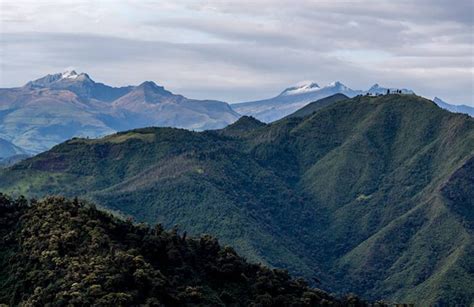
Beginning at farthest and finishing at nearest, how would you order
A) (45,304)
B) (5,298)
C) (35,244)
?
Answer: (35,244)
(5,298)
(45,304)

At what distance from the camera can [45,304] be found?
7988cm

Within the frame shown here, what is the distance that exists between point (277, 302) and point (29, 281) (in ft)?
95.9

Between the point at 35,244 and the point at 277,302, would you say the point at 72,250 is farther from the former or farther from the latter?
the point at 277,302

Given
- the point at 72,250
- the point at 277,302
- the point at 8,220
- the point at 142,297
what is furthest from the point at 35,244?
the point at 277,302

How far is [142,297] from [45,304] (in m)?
9.64

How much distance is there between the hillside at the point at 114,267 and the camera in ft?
268

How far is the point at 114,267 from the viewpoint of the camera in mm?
83562

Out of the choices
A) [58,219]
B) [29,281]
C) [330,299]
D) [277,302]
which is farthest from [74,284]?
[330,299]

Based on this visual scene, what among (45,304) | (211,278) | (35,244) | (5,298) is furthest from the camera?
(211,278)

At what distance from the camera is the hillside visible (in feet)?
268

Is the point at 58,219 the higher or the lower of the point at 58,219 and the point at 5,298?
the higher

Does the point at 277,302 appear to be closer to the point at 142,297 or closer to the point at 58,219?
the point at 142,297

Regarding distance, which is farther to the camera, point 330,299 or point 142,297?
point 330,299

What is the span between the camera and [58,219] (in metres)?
97.9
